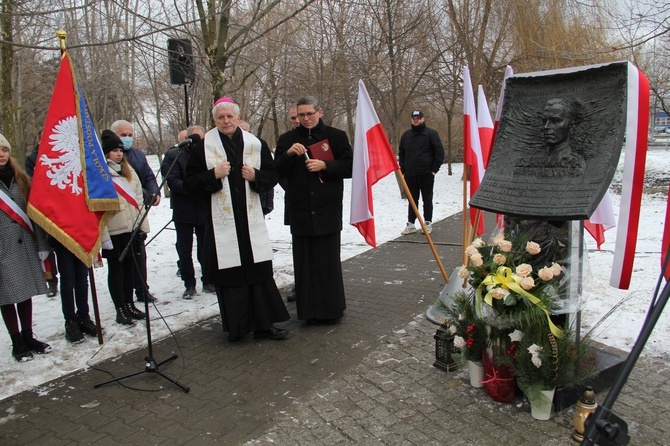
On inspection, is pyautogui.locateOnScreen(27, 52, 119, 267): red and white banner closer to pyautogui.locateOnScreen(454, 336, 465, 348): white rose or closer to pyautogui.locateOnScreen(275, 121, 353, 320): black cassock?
pyautogui.locateOnScreen(275, 121, 353, 320): black cassock

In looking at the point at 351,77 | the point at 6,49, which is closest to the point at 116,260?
the point at 6,49

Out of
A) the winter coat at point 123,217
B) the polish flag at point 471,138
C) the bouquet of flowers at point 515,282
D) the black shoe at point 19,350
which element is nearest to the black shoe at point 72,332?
the black shoe at point 19,350

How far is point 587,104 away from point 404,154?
5.82 m

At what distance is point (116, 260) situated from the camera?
4.88 meters

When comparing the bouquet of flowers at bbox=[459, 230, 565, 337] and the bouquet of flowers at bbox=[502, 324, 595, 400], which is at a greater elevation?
the bouquet of flowers at bbox=[459, 230, 565, 337]

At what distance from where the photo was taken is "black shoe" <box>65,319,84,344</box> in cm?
456

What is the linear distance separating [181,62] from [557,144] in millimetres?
5237

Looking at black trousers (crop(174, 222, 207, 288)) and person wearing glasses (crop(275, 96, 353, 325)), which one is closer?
person wearing glasses (crop(275, 96, 353, 325))

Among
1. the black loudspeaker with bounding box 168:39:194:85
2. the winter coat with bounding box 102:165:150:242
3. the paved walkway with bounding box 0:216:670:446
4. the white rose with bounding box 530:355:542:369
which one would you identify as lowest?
the paved walkway with bounding box 0:216:670:446

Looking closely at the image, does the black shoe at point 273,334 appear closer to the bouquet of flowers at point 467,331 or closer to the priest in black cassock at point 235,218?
the priest in black cassock at point 235,218

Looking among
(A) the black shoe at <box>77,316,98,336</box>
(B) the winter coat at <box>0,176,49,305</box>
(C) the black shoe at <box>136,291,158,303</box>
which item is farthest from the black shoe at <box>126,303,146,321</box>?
(B) the winter coat at <box>0,176,49,305</box>

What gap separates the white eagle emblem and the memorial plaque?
3120 mm

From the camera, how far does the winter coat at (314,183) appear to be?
15.5ft

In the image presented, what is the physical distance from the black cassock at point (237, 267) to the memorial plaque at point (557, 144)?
1923 mm
